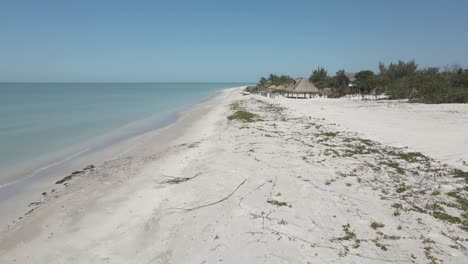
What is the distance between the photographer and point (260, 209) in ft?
17.9

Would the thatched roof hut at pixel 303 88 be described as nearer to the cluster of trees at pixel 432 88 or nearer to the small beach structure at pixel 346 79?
the cluster of trees at pixel 432 88

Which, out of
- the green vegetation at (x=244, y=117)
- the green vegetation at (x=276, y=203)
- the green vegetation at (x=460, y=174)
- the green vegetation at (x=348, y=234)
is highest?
the green vegetation at (x=244, y=117)

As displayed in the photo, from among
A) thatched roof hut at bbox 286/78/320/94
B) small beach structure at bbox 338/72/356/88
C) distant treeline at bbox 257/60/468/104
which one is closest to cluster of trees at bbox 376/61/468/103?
distant treeline at bbox 257/60/468/104

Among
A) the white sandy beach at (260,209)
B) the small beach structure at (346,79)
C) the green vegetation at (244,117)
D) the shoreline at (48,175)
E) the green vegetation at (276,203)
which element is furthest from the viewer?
the small beach structure at (346,79)

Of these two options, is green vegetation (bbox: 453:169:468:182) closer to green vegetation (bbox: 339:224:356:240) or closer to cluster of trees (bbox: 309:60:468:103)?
green vegetation (bbox: 339:224:356:240)

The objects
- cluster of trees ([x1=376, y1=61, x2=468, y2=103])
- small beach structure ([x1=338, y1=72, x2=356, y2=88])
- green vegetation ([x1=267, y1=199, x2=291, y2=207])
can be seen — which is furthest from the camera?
small beach structure ([x1=338, y1=72, x2=356, y2=88])

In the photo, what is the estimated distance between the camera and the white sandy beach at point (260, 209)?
424cm

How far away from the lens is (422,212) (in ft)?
16.9

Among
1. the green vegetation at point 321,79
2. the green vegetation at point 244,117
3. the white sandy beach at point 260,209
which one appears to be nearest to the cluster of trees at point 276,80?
the green vegetation at point 321,79

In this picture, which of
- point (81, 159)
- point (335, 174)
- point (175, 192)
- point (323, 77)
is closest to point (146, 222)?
point (175, 192)

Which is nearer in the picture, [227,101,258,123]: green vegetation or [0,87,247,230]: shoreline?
[0,87,247,230]: shoreline

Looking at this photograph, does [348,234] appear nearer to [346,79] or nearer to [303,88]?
[303,88]

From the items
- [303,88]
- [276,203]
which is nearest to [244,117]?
[276,203]

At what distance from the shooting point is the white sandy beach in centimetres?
424
